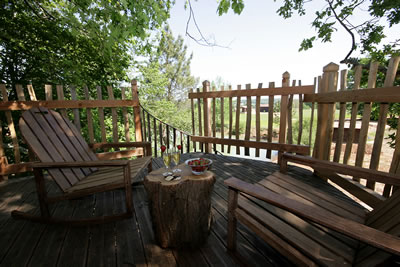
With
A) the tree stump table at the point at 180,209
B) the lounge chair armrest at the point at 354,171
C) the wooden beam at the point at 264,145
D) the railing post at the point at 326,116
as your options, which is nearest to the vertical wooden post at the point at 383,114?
the railing post at the point at 326,116

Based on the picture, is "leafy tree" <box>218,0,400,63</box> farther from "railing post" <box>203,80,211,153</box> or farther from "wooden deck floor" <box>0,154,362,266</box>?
"wooden deck floor" <box>0,154,362,266</box>

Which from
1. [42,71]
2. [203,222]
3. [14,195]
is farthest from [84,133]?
[203,222]

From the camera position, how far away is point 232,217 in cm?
120

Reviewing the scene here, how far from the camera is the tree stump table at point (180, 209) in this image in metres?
1.27

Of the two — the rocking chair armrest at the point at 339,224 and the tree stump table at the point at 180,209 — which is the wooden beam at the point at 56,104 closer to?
the tree stump table at the point at 180,209

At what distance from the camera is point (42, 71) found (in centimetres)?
392

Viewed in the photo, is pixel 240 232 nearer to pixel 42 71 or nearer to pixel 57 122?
pixel 57 122

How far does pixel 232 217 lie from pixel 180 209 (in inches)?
15.3

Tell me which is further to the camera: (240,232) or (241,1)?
(241,1)

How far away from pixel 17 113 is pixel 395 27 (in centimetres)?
814

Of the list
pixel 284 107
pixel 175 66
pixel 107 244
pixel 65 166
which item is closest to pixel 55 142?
pixel 65 166

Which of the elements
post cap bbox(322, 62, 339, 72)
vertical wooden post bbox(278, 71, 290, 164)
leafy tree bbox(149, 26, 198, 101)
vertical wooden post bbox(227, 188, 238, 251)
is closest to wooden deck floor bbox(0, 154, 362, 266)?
vertical wooden post bbox(227, 188, 238, 251)

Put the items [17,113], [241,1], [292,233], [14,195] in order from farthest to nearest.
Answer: [17,113] → [14,195] → [241,1] → [292,233]

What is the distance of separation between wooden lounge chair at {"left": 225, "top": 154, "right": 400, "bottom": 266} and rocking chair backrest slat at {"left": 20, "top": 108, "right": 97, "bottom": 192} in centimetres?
170
